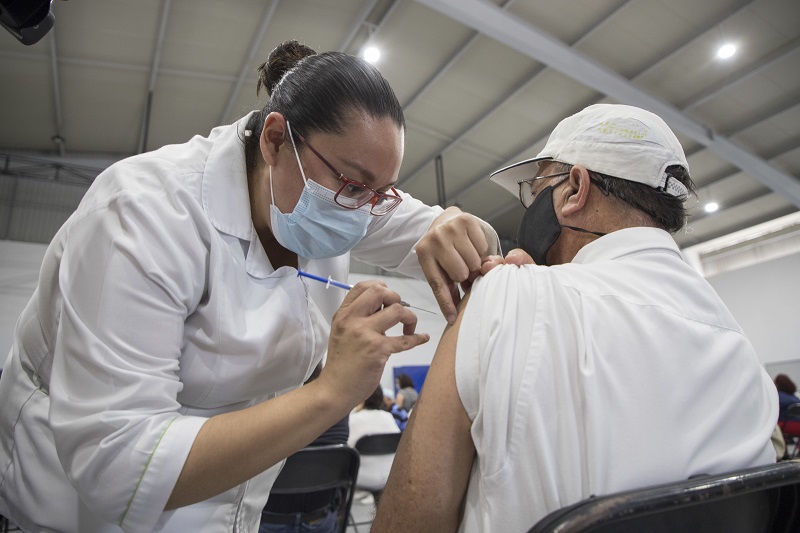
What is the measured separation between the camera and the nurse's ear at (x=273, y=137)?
1.03m

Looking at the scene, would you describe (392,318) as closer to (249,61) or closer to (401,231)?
(401,231)

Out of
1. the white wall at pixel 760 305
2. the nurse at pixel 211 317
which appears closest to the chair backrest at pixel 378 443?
the nurse at pixel 211 317

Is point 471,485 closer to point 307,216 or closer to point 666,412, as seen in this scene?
point 666,412

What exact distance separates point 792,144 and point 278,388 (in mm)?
9022

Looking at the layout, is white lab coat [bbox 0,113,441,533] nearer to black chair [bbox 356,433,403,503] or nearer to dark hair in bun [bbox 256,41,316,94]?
dark hair in bun [bbox 256,41,316,94]

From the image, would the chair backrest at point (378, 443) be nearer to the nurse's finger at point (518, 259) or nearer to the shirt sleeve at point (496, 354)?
the nurse's finger at point (518, 259)

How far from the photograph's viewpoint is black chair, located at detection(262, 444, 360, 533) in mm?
1780

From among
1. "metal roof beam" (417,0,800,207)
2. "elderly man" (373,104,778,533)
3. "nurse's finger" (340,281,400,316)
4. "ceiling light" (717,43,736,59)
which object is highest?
"ceiling light" (717,43,736,59)

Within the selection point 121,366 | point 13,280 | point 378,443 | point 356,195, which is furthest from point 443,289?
point 13,280

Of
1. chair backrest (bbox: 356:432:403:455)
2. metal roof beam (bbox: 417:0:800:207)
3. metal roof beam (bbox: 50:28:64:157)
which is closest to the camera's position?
chair backrest (bbox: 356:432:403:455)

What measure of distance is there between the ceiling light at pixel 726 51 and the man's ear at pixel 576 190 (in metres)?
5.88

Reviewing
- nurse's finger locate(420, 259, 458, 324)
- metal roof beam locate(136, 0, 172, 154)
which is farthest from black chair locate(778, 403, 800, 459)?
metal roof beam locate(136, 0, 172, 154)

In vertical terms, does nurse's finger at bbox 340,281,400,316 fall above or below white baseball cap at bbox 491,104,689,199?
below

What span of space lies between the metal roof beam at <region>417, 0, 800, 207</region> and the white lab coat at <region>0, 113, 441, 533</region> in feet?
13.0
